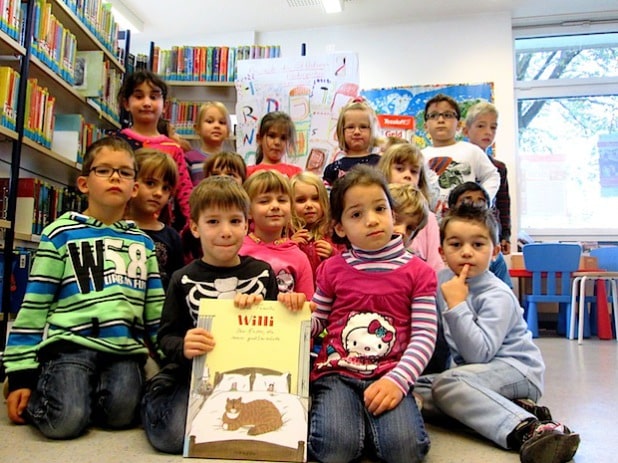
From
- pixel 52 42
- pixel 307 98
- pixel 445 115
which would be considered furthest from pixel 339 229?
pixel 307 98

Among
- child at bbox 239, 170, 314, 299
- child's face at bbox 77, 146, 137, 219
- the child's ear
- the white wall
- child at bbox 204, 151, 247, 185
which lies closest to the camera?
the child's ear

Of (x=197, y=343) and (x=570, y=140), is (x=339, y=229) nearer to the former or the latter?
(x=197, y=343)

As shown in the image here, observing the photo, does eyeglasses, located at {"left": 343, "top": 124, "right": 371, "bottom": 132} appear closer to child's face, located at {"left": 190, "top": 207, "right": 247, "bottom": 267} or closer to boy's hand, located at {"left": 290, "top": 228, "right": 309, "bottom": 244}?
boy's hand, located at {"left": 290, "top": 228, "right": 309, "bottom": 244}

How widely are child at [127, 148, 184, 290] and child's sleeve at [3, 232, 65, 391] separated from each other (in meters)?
0.43

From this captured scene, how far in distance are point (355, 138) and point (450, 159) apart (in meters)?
0.55

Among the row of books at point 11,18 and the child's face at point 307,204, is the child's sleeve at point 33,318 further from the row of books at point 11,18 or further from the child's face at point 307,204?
the row of books at point 11,18

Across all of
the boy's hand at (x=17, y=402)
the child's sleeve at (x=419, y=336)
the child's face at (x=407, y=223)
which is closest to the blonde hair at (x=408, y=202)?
the child's face at (x=407, y=223)

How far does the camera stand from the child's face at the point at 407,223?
1859 millimetres

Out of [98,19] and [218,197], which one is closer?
[218,197]

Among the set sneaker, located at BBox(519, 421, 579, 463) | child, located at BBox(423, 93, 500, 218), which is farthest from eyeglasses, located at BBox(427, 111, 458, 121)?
sneaker, located at BBox(519, 421, 579, 463)

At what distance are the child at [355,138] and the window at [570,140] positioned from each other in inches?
129

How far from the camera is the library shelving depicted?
106 inches

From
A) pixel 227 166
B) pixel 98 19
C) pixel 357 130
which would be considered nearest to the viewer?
pixel 227 166

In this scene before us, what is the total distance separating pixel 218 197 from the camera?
144cm
